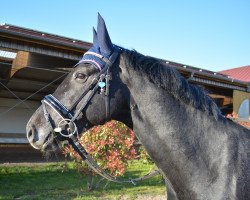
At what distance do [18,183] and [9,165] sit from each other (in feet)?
8.17

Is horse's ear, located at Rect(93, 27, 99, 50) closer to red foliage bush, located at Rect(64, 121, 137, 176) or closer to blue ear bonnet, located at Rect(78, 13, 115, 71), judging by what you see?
blue ear bonnet, located at Rect(78, 13, 115, 71)

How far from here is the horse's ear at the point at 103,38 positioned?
8.55ft

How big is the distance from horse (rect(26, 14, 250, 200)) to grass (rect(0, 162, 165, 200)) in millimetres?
4505

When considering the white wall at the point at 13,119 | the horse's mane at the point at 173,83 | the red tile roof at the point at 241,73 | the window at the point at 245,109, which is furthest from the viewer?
the red tile roof at the point at 241,73

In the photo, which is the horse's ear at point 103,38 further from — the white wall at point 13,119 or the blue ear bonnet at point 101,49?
the white wall at point 13,119

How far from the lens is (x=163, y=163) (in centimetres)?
253

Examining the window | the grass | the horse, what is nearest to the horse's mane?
the horse

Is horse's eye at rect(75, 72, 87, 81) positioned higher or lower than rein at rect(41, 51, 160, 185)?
higher

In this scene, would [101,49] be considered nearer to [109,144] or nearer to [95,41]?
[95,41]

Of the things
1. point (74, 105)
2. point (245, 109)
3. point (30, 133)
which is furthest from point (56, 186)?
point (245, 109)

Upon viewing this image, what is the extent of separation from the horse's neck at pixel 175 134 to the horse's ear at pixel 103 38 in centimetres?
29

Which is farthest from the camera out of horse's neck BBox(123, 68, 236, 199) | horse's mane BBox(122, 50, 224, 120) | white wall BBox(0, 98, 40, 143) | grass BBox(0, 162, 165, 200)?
white wall BBox(0, 98, 40, 143)

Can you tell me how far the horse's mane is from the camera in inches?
101

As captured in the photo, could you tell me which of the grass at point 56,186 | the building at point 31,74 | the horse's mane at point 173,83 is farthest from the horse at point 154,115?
the building at point 31,74
